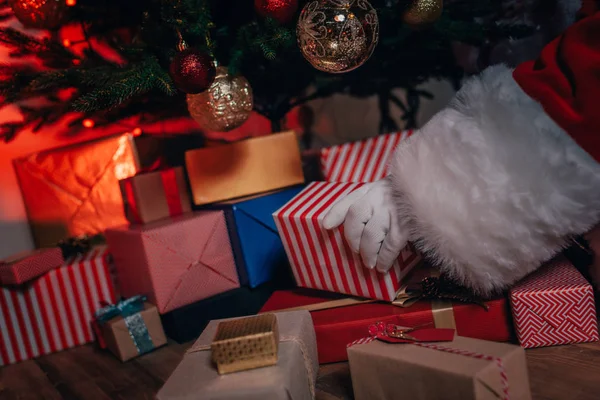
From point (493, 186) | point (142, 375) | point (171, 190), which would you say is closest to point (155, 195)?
point (171, 190)

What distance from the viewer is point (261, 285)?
1266mm

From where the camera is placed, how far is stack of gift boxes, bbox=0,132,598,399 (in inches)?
28.9

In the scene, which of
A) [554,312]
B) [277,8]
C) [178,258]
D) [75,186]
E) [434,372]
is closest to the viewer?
[434,372]

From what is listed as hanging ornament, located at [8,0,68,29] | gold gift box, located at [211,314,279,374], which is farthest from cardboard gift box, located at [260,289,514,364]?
hanging ornament, located at [8,0,68,29]

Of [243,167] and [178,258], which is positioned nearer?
[178,258]

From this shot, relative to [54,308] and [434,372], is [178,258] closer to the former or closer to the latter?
[54,308]

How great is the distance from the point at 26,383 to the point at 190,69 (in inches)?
32.0

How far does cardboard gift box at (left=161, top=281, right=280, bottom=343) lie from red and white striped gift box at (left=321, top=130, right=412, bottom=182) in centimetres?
36

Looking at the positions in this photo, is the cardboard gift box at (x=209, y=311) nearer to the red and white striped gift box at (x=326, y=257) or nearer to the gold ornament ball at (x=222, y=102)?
the red and white striped gift box at (x=326, y=257)

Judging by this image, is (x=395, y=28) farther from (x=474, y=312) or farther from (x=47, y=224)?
(x=47, y=224)

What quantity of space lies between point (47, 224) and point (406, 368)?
47.7 inches

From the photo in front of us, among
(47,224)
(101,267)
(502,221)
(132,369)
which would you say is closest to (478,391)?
(502,221)

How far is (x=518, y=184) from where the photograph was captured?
2.43 feet

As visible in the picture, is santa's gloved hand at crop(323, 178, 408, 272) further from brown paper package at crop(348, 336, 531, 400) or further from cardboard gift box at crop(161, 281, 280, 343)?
cardboard gift box at crop(161, 281, 280, 343)
